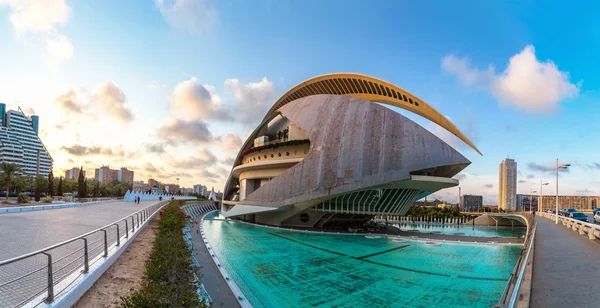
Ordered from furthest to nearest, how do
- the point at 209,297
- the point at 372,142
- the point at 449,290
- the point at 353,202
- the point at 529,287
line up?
the point at 353,202, the point at 372,142, the point at 449,290, the point at 209,297, the point at 529,287

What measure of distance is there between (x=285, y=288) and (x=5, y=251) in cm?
694

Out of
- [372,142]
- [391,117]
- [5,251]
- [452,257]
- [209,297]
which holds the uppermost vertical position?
[391,117]

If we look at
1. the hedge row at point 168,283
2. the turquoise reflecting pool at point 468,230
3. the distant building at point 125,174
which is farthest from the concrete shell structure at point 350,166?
the distant building at point 125,174

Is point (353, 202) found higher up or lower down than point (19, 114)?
lower down

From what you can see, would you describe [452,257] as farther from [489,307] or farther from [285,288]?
[285,288]

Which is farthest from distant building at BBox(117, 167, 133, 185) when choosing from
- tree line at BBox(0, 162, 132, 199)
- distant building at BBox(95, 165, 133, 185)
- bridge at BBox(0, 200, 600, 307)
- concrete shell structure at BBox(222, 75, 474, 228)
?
bridge at BBox(0, 200, 600, 307)

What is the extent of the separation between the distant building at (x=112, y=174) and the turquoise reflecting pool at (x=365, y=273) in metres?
143

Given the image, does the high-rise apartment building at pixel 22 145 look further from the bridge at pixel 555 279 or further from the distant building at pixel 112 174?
Result: the bridge at pixel 555 279

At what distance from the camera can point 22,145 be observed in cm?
9250

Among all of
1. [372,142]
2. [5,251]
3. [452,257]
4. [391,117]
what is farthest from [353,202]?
[5,251]

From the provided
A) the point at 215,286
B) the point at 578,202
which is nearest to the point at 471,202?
the point at 578,202

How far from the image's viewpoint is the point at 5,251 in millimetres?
7062

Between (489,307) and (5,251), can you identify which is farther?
(489,307)

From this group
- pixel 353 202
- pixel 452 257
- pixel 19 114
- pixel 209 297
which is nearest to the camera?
pixel 209 297
